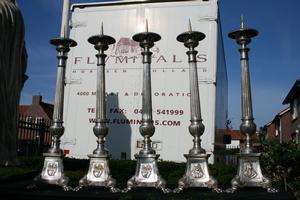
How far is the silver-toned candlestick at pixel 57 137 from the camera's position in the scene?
5.75 m

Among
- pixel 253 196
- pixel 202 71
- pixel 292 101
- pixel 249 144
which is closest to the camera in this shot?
pixel 253 196

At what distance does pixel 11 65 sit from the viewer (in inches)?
273

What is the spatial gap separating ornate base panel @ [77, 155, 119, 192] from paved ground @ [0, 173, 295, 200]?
0.16 meters

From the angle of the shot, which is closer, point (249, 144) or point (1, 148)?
point (249, 144)

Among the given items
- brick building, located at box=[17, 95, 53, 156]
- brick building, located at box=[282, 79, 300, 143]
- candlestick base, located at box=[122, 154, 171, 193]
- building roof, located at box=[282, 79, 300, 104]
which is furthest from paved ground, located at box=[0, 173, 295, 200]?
brick building, located at box=[282, 79, 300, 143]

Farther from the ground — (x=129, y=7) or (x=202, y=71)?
(x=129, y=7)

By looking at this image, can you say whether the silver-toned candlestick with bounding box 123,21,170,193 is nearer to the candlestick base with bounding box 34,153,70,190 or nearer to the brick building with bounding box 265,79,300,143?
the candlestick base with bounding box 34,153,70,190

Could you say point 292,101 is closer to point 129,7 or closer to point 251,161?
point 129,7

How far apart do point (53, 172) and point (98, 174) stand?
2.31 feet

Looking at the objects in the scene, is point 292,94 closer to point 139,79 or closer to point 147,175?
point 139,79

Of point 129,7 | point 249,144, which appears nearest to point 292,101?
point 129,7

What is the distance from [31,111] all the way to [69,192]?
136 ft

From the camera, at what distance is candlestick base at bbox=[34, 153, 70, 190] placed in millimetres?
5684

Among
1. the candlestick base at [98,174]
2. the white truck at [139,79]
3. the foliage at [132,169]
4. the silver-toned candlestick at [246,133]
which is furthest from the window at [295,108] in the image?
the candlestick base at [98,174]
